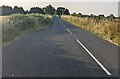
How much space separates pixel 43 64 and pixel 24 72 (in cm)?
156

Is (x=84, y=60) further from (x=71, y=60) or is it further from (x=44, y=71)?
(x=44, y=71)

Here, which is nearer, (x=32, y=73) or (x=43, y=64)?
(x=32, y=73)

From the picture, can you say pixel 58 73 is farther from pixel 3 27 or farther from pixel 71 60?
pixel 3 27

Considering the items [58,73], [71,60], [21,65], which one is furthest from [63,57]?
[58,73]

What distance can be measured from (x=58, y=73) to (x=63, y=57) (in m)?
3.48

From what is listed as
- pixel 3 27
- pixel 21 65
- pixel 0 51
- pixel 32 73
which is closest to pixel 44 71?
pixel 32 73

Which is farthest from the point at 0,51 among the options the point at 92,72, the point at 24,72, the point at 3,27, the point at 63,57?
the point at 3,27

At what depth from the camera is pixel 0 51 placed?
13.5 m

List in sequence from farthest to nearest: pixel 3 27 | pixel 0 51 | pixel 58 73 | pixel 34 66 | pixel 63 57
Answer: pixel 3 27 → pixel 0 51 → pixel 63 57 → pixel 34 66 → pixel 58 73

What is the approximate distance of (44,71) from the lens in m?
9.11

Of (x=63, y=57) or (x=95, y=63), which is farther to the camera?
(x=63, y=57)

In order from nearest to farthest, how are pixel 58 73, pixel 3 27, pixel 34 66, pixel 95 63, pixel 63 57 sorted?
pixel 58 73 → pixel 34 66 → pixel 95 63 → pixel 63 57 → pixel 3 27

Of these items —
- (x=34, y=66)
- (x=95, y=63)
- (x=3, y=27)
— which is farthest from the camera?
(x=3, y=27)

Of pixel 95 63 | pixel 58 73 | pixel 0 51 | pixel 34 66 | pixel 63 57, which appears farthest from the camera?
pixel 0 51
